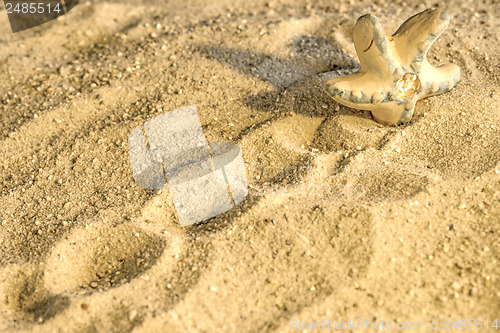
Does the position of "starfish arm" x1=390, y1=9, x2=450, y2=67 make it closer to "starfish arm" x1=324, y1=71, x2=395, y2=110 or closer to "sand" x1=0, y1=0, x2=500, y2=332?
"starfish arm" x1=324, y1=71, x2=395, y2=110

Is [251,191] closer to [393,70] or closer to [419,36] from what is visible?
[393,70]

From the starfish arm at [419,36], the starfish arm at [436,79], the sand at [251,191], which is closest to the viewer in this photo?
the sand at [251,191]

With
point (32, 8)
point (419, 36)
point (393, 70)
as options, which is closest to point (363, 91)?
point (393, 70)

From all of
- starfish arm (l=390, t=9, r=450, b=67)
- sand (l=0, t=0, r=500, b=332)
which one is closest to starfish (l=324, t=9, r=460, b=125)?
starfish arm (l=390, t=9, r=450, b=67)

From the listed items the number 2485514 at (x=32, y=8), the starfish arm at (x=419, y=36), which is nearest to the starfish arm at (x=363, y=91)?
the starfish arm at (x=419, y=36)

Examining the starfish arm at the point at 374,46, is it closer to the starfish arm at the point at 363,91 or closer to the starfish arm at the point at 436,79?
the starfish arm at the point at 363,91

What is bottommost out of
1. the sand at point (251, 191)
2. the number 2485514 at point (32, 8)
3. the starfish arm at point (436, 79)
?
the sand at point (251, 191)

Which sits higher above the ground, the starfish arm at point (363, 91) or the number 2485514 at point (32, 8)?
the number 2485514 at point (32, 8)
